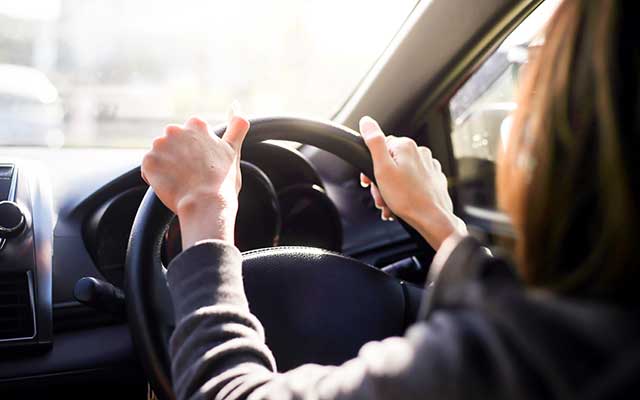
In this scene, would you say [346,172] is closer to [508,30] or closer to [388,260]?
[388,260]

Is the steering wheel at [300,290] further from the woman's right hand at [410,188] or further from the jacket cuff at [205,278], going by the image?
the jacket cuff at [205,278]

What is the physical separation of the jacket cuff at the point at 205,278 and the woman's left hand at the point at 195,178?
4 cm

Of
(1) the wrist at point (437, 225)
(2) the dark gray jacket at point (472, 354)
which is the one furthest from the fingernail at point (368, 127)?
(2) the dark gray jacket at point (472, 354)

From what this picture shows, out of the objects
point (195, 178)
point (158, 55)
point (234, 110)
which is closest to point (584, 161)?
point (195, 178)

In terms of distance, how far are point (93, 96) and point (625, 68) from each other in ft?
28.7

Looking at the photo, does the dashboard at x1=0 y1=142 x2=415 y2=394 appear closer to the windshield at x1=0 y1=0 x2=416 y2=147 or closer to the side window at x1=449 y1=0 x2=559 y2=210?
the side window at x1=449 y1=0 x2=559 y2=210

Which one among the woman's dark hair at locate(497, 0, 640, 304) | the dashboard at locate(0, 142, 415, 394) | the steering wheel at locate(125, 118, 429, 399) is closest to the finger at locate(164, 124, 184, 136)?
the steering wheel at locate(125, 118, 429, 399)

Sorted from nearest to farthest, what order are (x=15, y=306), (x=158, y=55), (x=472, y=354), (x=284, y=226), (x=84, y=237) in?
(x=472, y=354) → (x=15, y=306) → (x=84, y=237) → (x=284, y=226) → (x=158, y=55)

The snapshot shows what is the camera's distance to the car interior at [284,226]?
1229 mm

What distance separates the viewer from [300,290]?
126 centimetres

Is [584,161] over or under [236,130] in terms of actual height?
over

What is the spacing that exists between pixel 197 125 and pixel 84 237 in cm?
71

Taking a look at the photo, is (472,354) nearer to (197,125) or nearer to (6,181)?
(197,125)

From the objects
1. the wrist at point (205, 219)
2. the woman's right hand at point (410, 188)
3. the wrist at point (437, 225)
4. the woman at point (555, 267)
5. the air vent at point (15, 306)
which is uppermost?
the woman at point (555, 267)
